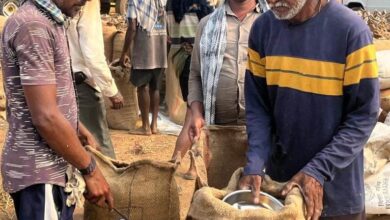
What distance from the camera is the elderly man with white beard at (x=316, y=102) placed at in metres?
2.19

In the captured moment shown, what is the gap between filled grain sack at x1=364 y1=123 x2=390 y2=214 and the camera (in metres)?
3.38

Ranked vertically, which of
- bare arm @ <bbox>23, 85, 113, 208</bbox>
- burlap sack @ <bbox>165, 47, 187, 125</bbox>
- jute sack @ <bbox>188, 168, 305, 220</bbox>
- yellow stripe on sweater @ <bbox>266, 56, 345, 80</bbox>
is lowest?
burlap sack @ <bbox>165, 47, 187, 125</bbox>

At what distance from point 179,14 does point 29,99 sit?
482cm

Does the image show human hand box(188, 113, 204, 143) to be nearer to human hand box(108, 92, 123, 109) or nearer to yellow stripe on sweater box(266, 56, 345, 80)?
human hand box(108, 92, 123, 109)

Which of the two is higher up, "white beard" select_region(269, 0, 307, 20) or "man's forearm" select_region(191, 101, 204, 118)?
"white beard" select_region(269, 0, 307, 20)

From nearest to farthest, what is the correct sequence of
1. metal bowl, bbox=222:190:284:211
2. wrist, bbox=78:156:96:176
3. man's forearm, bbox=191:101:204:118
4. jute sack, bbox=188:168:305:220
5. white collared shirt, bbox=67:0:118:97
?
jute sack, bbox=188:168:305:220 → metal bowl, bbox=222:190:284:211 → wrist, bbox=78:156:96:176 → man's forearm, bbox=191:101:204:118 → white collared shirt, bbox=67:0:118:97

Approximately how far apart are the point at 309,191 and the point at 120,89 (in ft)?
17.2

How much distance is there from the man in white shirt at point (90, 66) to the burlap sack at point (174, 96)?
3.03 m

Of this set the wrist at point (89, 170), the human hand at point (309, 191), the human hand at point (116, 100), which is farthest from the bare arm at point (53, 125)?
the human hand at point (116, 100)

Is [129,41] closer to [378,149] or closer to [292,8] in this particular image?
[378,149]

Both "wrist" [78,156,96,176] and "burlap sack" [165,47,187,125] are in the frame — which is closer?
"wrist" [78,156,96,176]

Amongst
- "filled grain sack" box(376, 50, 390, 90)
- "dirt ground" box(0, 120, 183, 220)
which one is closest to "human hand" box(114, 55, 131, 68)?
"dirt ground" box(0, 120, 183, 220)

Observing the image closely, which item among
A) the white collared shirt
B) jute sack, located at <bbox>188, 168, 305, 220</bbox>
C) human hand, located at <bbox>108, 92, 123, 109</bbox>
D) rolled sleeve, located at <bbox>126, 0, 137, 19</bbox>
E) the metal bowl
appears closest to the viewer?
jute sack, located at <bbox>188, 168, 305, 220</bbox>

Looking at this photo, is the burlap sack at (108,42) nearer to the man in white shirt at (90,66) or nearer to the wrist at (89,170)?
the man in white shirt at (90,66)
